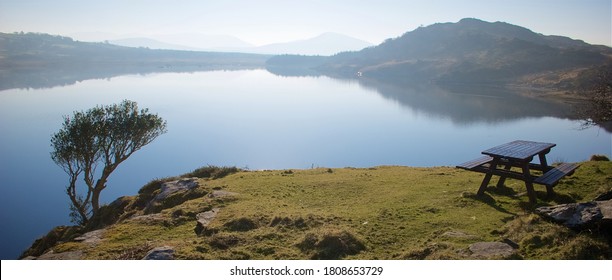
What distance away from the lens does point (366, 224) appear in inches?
526

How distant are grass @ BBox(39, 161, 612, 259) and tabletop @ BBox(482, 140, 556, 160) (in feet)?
6.13

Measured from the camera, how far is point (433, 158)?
5788 cm

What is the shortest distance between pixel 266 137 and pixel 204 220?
6387 cm

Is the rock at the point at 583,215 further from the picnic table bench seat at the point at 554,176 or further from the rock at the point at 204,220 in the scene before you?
the rock at the point at 204,220

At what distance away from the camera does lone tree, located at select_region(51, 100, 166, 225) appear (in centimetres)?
2789

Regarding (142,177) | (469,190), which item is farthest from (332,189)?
(142,177)

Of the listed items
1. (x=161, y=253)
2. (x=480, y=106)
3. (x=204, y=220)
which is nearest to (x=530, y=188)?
(x=204, y=220)

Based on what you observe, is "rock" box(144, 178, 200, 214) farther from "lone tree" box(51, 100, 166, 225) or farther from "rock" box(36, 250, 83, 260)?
"lone tree" box(51, 100, 166, 225)

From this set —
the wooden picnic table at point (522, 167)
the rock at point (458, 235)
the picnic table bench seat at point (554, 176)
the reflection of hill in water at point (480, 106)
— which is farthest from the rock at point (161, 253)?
the reflection of hill in water at point (480, 106)

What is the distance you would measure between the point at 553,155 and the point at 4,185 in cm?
7131

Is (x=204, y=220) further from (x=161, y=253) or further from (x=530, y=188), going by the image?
(x=530, y=188)

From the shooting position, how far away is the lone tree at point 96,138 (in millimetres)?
27891

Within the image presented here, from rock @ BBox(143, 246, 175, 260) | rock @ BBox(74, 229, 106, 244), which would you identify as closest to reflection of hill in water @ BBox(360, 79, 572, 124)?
rock @ BBox(74, 229, 106, 244)

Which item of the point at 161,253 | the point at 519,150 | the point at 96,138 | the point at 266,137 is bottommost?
the point at 266,137
